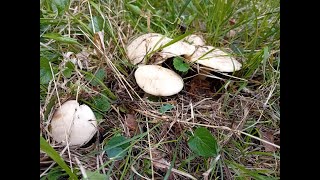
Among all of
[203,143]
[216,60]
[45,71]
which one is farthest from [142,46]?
[203,143]

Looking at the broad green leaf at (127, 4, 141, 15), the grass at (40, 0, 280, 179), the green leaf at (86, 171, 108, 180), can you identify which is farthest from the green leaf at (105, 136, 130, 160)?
the broad green leaf at (127, 4, 141, 15)

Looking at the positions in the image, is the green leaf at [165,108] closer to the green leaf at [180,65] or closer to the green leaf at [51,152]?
the green leaf at [180,65]

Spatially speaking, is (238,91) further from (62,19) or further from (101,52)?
(62,19)

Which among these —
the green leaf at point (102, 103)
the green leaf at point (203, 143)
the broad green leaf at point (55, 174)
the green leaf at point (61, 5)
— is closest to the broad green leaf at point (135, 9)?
the green leaf at point (61, 5)

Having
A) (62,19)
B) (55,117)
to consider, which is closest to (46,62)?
(55,117)

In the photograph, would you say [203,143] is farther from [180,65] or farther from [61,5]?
[61,5]

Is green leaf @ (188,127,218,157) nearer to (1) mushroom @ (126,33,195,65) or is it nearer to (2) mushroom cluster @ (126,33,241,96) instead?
(2) mushroom cluster @ (126,33,241,96)
